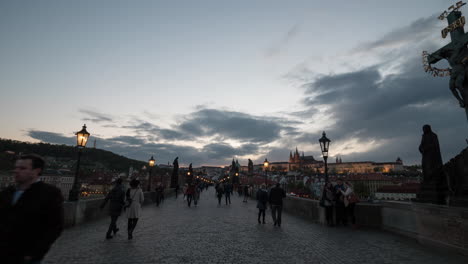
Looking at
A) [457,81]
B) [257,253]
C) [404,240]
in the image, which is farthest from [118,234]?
[457,81]

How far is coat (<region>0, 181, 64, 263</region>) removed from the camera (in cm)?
238

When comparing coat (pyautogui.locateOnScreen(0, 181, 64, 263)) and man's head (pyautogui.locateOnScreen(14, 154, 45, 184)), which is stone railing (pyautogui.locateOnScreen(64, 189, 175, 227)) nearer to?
man's head (pyautogui.locateOnScreen(14, 154, 45, 184))

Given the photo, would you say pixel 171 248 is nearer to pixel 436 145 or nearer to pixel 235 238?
pixel 235 238

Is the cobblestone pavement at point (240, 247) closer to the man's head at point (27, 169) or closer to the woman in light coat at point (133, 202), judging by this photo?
the woman in light coat at point (133, 202)

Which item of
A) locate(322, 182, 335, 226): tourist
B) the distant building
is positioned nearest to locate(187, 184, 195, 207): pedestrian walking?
locate(322, 182, 335, 226): tourist

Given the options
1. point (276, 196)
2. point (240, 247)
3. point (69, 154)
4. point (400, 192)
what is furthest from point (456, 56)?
point (69, 154)

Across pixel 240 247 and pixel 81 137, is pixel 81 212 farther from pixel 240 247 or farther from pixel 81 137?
pixel 240 247

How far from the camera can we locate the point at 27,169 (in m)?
2.72

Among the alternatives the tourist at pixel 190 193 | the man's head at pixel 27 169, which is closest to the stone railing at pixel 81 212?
the tourist at pixel 190 193

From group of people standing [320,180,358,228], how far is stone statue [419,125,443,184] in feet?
9.65

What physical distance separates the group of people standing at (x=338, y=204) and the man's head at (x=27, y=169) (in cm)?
1053

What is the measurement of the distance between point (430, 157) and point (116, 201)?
10.4m

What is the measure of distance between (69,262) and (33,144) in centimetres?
20572

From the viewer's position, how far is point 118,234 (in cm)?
877
